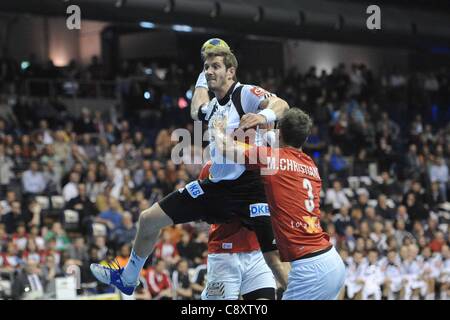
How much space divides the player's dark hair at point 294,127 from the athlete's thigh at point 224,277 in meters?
1.80

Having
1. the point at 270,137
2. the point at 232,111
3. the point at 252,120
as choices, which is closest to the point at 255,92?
the point at 232,111

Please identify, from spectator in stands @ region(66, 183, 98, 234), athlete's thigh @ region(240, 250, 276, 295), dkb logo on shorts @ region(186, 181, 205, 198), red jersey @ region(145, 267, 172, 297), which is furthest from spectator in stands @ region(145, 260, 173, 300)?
dkb logo on shorts @ region(186, 181, 205, 198)

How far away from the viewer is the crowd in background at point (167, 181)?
15148 mm

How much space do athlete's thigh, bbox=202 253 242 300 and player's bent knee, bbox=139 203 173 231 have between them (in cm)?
81

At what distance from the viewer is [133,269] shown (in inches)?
301

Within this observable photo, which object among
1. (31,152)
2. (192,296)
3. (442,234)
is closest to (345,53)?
(442,234)

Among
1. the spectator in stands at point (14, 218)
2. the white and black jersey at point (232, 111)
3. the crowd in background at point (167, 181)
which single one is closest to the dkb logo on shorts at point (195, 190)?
the white and black jersey at point (232, 111)

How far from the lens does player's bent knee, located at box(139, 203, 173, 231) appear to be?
Result: 7.37 meters

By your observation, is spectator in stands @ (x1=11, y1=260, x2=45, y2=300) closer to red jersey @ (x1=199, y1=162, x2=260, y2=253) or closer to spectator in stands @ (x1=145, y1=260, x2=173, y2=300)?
spectator in stands @ (x1=145, y1=260, x2=173, y2=300)

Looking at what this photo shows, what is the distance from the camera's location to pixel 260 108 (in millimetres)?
7203

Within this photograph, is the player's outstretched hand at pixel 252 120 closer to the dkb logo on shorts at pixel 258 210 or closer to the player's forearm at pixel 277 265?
the dkb logo on shorts at pixel 258 210

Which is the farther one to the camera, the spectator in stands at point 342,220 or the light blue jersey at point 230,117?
the spectator in stands at point 342,220

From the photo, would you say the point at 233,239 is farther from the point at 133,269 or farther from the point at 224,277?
the point at 133,269

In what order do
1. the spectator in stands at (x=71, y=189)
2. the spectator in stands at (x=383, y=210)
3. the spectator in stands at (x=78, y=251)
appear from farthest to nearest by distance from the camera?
the spectator in stands at (x=383, y=210)
the spectator in stands at (x=71, y=189)
the spectator in stands at (x=78, y=251)
